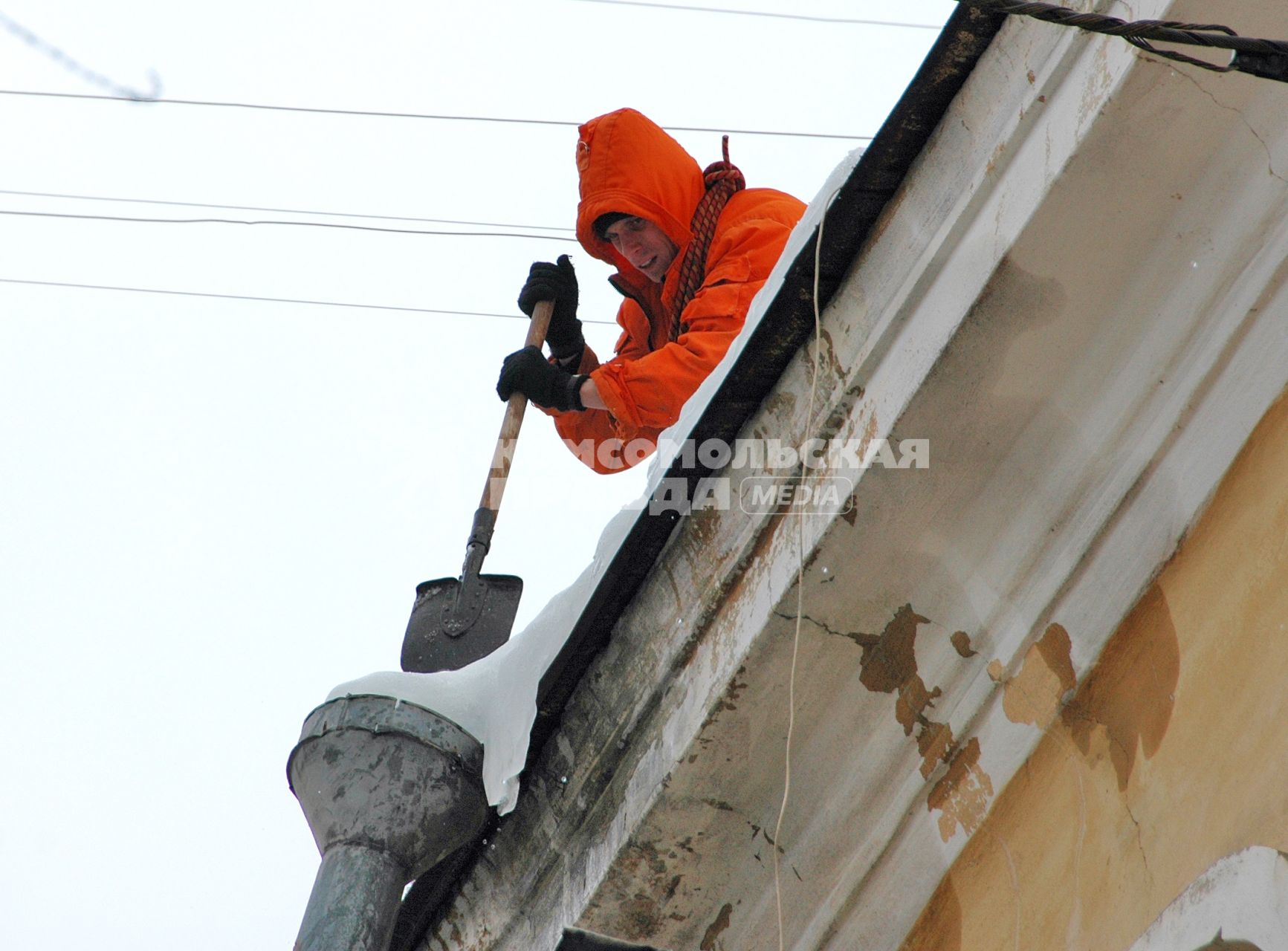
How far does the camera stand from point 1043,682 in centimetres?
252

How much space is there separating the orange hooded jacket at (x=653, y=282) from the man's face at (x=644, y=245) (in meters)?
0.04

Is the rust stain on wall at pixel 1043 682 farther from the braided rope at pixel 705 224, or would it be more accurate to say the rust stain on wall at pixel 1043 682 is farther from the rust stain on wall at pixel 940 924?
the braided rope at pixel 705 224

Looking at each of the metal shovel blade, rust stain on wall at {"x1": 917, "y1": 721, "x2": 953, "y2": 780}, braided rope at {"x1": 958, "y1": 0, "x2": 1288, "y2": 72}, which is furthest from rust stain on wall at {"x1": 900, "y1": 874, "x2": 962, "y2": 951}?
the metal shovel blade

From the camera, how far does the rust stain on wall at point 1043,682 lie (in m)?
2.48

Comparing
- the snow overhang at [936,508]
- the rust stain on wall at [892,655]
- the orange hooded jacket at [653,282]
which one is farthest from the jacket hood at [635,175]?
the rust stain on wall at [892,655]

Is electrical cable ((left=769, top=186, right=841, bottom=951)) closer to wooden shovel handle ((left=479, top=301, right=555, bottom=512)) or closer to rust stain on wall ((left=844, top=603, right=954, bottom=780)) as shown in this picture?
rust stain on wall ((left=844, top=603, right=954, bottom=780))

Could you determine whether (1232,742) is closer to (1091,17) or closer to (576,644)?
(1091,17)

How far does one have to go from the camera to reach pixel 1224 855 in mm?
1894

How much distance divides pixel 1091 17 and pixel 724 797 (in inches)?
62.7

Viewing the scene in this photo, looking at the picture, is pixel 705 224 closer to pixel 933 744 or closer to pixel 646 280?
pixel 646 280

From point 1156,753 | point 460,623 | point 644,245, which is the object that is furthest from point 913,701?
point 644,245

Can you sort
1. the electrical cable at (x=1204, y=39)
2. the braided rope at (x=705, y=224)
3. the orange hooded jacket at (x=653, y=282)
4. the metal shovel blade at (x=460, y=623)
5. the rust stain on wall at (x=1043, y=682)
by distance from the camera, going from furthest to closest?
the braided rope at (x=705, y=224)
the metal shovel blade at (x=460, y=623)
the orange hooded jacket at (x=653, y=282)
the rust stain on wall at (x=1043, y=682)
the electrical cable at (x=1204, y=39)

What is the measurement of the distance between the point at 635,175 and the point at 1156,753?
2742 mm

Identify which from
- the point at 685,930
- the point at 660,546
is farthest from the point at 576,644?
the point at 685,930
